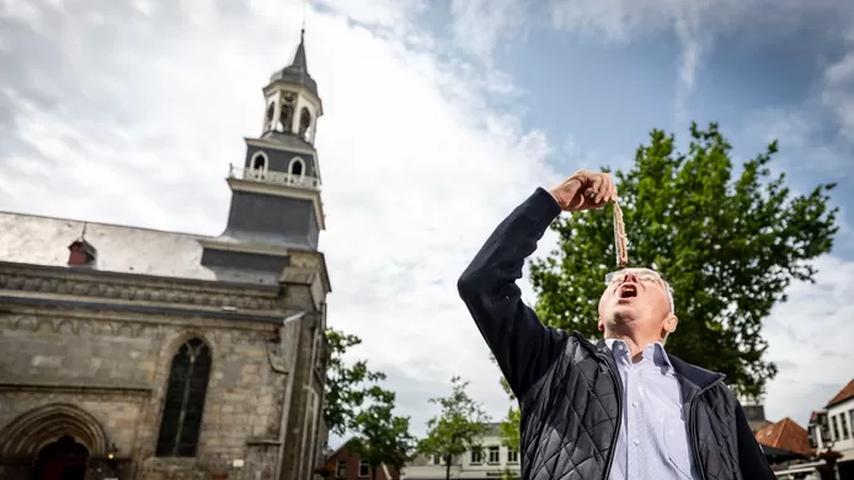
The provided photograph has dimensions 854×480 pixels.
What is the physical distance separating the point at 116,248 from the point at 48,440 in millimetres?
9237

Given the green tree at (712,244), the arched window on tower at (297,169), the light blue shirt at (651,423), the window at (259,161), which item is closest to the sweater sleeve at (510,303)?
the light blue shirt at (651,423)

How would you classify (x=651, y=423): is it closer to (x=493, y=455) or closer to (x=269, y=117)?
(x=269, y=117)

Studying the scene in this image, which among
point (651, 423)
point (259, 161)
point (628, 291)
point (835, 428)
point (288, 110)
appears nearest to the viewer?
point (651, 423)

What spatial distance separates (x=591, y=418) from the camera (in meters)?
1.94

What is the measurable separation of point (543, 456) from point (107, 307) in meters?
21.6

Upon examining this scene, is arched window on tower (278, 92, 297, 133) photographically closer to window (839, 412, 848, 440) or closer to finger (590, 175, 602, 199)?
→ finger (590, 175, 602, 199)

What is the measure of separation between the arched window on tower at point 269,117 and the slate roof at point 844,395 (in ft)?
111

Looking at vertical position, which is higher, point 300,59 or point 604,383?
point 300,59

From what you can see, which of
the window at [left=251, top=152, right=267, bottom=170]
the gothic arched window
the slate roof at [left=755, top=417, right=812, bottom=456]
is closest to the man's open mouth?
the gothic arched window

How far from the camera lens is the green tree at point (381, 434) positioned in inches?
1169

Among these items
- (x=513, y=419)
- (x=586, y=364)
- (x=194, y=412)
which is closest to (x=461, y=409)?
(x=513, y=419)

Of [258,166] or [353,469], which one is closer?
[258,166]

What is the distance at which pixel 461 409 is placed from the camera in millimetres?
38281

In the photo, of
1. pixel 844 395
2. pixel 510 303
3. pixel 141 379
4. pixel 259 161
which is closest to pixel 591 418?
pixel 510 303
